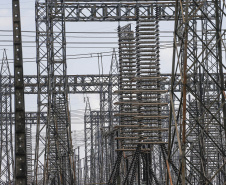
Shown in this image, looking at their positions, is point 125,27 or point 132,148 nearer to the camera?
point 132,148

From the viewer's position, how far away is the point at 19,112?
1066cm

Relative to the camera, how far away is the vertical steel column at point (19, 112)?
10492mm

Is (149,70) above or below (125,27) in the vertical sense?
below

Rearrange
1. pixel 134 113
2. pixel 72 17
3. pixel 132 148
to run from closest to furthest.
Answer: pixel 134 113, pixel 132 148, pixel 72 17

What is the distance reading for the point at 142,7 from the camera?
28672 millimetres

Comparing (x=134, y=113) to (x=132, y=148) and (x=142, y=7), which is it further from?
(x=142, y=7)

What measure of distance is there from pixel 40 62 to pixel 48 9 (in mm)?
2354

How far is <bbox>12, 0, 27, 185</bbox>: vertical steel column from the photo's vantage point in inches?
413

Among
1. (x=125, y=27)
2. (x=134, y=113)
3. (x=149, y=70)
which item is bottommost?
(x=134, y=113)

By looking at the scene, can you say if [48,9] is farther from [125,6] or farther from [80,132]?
[80,132]

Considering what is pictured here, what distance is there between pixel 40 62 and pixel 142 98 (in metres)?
6.06

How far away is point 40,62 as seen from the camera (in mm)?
26547

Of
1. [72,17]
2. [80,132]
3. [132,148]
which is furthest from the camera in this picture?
[80,132]

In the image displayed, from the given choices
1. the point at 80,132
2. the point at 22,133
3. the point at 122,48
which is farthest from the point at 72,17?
the point at 80,132
